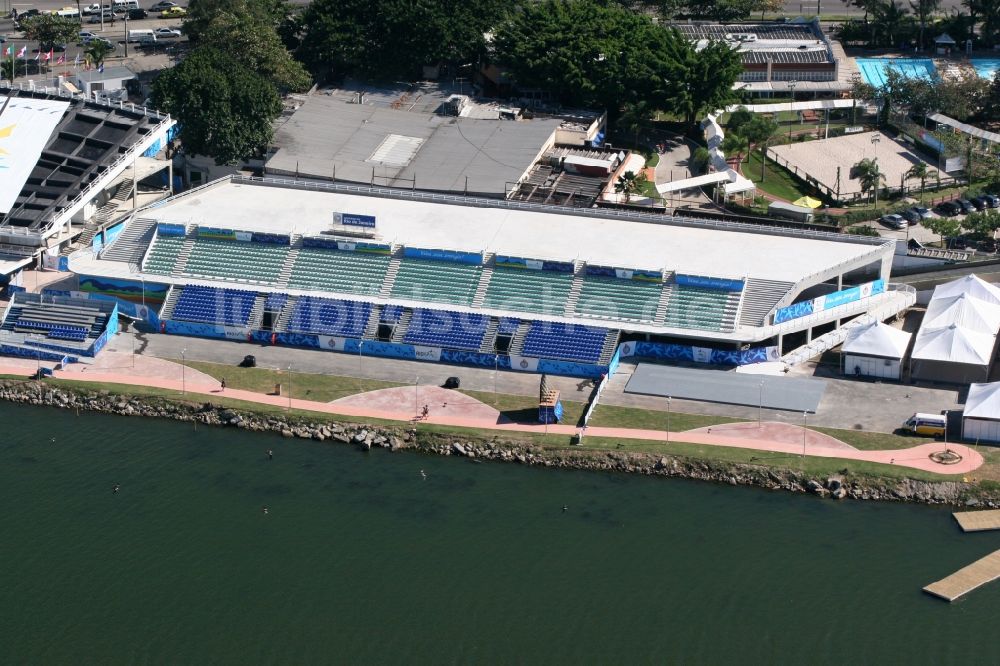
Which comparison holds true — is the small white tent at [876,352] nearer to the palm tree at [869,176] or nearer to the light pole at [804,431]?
the light pole at [804,431]

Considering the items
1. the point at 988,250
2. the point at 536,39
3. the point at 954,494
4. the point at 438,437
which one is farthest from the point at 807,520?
the point at 536,39

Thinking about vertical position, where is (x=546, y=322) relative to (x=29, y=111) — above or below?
below

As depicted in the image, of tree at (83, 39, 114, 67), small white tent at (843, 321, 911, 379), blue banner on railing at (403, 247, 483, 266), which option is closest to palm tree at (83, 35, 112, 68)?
tree at (83, 39, 114, 67)

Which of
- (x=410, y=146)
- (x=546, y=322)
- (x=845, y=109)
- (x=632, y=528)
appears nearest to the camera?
(x=632, y=528)

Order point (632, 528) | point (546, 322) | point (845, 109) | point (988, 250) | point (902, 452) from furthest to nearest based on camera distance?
point (845, 109), point (988, 250), point (546, 322), point (902, 452), point (632, 528)

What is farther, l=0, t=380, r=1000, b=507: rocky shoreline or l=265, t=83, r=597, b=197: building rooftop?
l=265, t=83, r=597, b=197: building rooftop

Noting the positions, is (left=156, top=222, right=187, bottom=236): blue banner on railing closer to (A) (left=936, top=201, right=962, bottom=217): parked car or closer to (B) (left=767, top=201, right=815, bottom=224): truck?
(B) (left=767, top=201, right=815, bottom=224): truck

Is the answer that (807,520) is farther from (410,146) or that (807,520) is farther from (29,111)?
(29,111)
